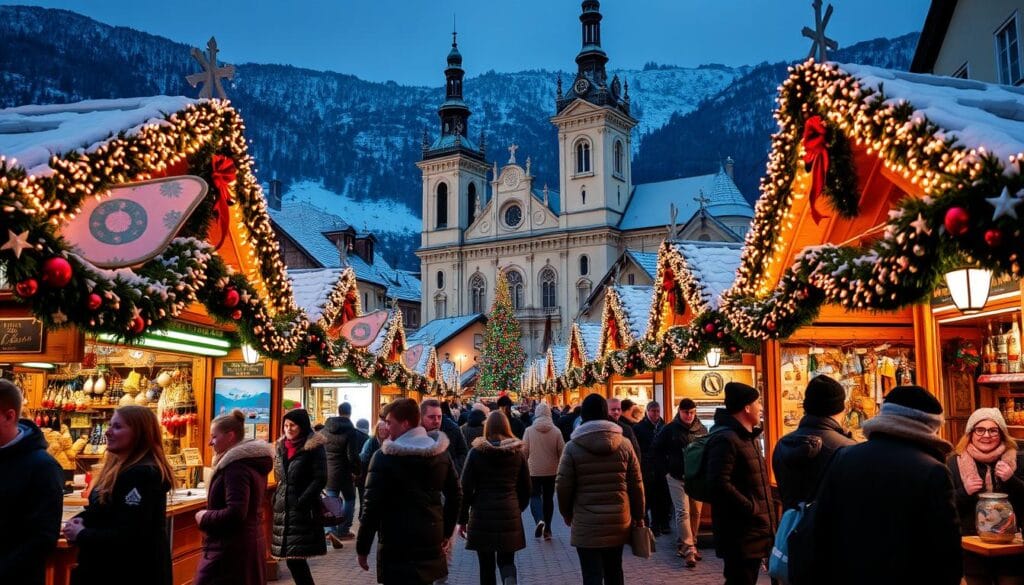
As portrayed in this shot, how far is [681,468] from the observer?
430 inches

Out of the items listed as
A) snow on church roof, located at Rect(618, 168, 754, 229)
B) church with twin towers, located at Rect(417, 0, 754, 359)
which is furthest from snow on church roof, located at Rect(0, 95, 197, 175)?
snow on church roof, located at Rect(618, 168, 754, 229)

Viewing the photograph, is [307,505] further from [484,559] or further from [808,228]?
[808,228]

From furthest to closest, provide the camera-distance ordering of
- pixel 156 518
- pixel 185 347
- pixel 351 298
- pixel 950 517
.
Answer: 1. pixel 351 298
2. pixel 185 347
3. pixel 156 518
4. pixel 950 517

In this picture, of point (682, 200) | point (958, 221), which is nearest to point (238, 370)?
point (958, 221)

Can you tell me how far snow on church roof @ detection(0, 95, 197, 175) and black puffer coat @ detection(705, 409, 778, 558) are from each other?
16.7 ft

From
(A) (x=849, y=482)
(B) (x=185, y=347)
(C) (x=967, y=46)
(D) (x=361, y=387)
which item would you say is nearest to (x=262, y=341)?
(B) (x=185, y=347)

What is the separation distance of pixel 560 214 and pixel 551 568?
231 ft

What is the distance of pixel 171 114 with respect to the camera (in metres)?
7.84

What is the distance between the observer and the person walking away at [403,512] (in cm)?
618

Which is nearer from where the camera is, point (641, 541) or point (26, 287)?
point (26, 287)

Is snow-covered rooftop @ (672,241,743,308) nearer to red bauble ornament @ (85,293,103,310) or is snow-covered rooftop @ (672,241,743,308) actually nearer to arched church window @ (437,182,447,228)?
red bauble ornament @ (85,293,103,310)

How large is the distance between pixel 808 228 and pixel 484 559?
4.91 meters

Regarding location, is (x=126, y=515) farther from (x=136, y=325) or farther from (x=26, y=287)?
(x=136, y=325)

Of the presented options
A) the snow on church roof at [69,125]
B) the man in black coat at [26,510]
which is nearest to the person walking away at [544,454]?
the snow on church roof at [69,125]
